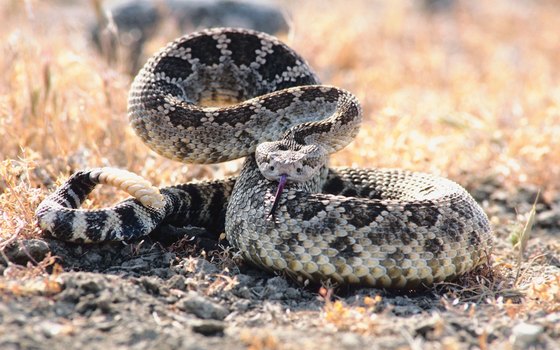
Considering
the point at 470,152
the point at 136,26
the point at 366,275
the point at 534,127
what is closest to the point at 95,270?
the point at 366,275

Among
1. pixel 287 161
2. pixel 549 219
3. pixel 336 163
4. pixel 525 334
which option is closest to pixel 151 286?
pixel 287 161

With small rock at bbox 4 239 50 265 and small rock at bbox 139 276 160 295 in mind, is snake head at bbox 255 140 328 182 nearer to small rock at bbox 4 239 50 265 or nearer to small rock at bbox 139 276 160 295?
small rock at bbox 139 276 160 295

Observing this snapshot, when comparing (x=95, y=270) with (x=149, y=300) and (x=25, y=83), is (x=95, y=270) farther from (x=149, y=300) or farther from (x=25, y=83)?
(x=25, y=83)

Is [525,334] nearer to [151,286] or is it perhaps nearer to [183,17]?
[151,286]

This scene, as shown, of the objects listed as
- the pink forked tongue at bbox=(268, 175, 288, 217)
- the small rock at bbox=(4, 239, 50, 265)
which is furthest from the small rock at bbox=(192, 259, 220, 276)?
the small rock at bbox=(4, 239, 50, 265)

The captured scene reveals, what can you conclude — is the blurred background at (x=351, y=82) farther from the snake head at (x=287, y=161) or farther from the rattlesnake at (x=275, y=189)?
the snake head at (x=287, y=161)

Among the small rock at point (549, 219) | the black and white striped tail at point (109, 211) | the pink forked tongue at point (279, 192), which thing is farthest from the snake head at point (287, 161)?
the small rock at point (549, 219)
